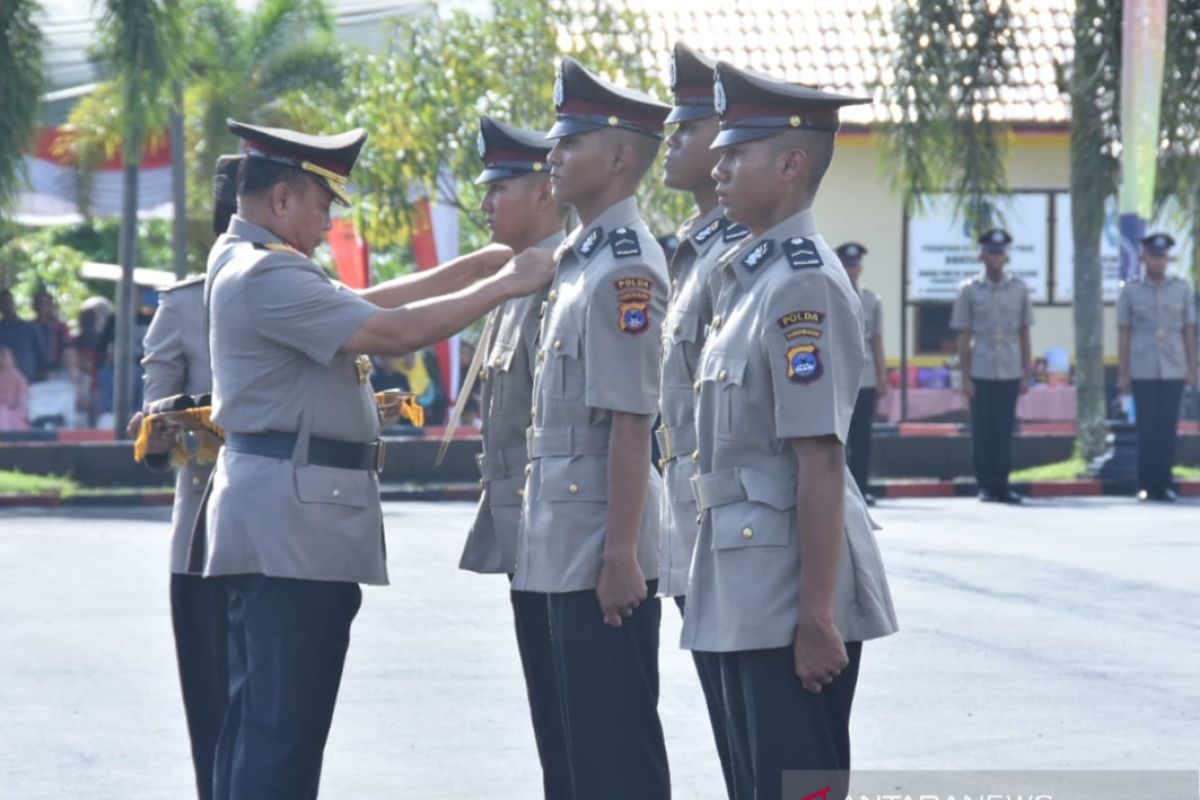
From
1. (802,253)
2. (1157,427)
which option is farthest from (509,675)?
(1157,427)

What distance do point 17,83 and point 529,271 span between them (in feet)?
49.7

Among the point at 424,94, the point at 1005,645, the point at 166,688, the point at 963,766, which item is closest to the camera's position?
the point at 963,766

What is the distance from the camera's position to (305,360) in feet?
17.7

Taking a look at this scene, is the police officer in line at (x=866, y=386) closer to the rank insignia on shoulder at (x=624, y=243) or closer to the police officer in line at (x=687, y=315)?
the police officer in line at (x=687, y=315)

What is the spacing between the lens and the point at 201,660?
629cm

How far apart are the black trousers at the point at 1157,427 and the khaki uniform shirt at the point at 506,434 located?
12.7 meters

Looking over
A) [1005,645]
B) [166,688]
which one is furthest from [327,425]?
[1005,645]

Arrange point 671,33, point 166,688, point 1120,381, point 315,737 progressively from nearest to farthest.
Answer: point 315,737
point 166,688
point 1120,381
point 671,33

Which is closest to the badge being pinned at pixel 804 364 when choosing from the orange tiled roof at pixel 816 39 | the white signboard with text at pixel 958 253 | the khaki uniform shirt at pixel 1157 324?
the khaki uniform shirt at pixel 1157 324

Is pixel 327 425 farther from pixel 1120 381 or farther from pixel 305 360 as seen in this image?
pixel 1120 381

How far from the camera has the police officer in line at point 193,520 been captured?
20.4 ft

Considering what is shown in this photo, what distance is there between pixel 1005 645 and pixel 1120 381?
880 cm

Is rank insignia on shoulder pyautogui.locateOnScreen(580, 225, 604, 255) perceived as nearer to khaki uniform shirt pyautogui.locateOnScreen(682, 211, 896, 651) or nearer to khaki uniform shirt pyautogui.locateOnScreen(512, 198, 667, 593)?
khaki uniform shirt pyautogui.locateOnScreen(512, 198, 667, 593)

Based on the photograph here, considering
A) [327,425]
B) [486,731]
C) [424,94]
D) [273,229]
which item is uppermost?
[424,94]
